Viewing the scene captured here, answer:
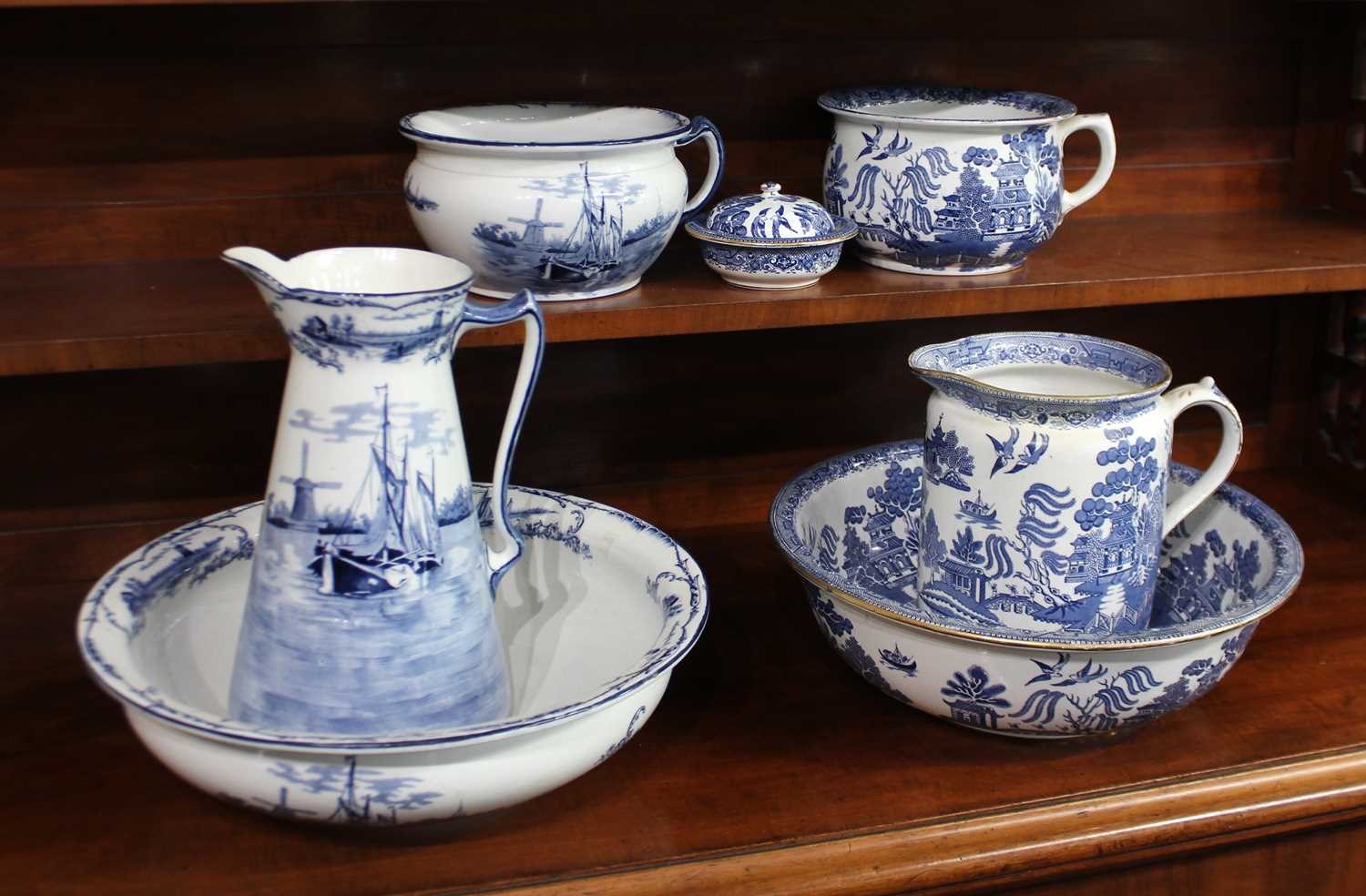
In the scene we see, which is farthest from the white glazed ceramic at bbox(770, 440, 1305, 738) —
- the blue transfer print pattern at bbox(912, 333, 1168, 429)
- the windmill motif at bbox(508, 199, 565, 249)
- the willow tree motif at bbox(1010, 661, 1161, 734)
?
the windmill motif at bbox(508, 199, 565, 249)

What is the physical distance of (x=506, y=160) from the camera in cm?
69

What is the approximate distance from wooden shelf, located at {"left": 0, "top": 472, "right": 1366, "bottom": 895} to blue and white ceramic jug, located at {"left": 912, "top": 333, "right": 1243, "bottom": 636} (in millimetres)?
75

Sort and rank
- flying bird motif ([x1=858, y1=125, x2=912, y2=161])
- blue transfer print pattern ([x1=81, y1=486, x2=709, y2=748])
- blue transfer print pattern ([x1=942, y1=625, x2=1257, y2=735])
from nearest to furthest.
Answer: blue transfer print pattern ([x1=81, y1=486, x2=709, y2=748]) → blue transfer print pattern ([x1=942, y1=625, x2=1257, y2=735]) → flying bird motif ([x1=858, y1=125, x2=912, y2=161])

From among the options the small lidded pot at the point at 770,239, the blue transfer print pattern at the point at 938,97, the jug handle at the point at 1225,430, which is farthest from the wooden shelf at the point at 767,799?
the blue transfer print pattern at the point at 938,97

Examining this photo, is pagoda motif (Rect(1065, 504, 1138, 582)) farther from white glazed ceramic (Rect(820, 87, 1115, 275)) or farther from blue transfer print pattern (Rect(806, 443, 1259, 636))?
white glazed ceramic (Rect(820, 87, 1115, 275))

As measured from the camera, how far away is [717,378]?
1.00 meters

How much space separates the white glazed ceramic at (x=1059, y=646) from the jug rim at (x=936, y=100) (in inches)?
9.2

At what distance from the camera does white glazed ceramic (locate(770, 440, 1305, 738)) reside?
2.18 feet

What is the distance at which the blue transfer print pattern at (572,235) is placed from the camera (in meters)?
0.69

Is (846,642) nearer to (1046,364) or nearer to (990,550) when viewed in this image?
(990,550)

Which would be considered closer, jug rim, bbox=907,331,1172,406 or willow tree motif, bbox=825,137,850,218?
jug rim, bbox=907,331,1172,406

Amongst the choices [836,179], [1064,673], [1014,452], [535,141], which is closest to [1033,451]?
[1014,452]

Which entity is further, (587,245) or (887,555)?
(887,555)

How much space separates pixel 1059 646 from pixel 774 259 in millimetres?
259
